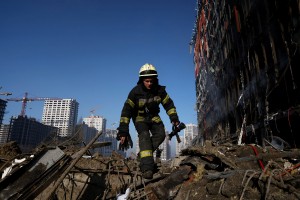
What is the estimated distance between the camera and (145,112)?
465 cm

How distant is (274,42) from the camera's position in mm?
8500

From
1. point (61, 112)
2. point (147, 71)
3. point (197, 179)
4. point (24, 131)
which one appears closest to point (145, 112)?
point (147, 71)

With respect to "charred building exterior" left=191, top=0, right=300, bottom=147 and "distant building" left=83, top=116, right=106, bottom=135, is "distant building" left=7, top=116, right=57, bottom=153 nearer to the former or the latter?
"distant building" left=83, top=116, right=106, bottom=135

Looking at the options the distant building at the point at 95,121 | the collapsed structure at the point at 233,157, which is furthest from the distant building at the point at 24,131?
the collapsed structure at the point at 233,157

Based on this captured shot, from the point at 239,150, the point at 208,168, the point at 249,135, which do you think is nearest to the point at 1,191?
the point at 208,168

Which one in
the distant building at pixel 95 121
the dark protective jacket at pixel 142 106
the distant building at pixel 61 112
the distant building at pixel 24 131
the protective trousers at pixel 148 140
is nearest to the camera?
the protective trousers at pixel 148 140

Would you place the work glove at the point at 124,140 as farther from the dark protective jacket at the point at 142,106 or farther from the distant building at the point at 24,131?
the distant building at the point at 24,131

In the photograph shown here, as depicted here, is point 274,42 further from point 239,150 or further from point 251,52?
point 239,150

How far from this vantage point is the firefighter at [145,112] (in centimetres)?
434

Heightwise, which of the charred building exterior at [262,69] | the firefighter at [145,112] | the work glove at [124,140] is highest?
the charred building exterior at [262,69]

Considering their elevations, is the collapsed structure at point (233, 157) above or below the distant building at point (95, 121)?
below

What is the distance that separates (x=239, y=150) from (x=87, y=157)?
121 inches

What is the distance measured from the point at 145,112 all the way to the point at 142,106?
0.17 metres

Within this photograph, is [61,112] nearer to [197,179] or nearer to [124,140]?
[124,140]
